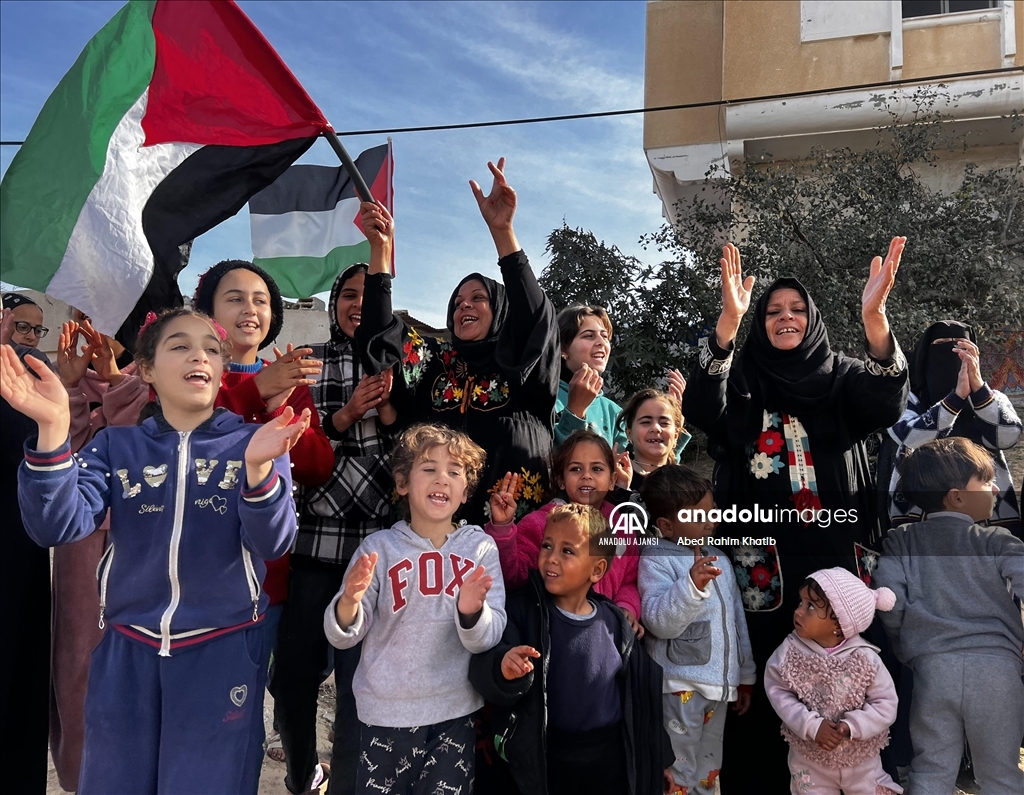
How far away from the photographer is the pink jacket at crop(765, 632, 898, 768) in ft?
8.10

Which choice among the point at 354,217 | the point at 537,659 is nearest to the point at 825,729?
the point at 537,659

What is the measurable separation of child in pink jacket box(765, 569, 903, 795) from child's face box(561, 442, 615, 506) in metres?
0.72

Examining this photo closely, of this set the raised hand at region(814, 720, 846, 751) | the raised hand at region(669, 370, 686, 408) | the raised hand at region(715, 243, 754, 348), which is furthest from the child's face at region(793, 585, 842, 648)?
the raised hand at region(669, 370, 686, 408)

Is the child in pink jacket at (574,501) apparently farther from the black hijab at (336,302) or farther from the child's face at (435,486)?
the black hijab at (336,302)

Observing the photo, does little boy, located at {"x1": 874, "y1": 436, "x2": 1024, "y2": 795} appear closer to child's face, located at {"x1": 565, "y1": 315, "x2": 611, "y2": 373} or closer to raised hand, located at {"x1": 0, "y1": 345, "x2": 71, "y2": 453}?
child's face, located at {"x1": 565, "y1": 315, "x2": 611, "y2": 373}

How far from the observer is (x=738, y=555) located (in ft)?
9.23

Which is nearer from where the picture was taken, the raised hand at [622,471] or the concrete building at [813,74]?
the raised hand at [622,471]

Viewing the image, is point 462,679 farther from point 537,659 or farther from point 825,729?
point 825,729

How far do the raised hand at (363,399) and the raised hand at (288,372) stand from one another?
0.77ft

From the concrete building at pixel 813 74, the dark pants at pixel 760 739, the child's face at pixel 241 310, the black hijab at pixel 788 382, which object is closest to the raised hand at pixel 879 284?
the black hijab at pixel 788 382

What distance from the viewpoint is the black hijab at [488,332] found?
2945 mm

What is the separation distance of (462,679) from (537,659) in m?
0.22

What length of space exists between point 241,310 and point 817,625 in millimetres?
2133

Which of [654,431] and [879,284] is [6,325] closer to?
[654,431]
